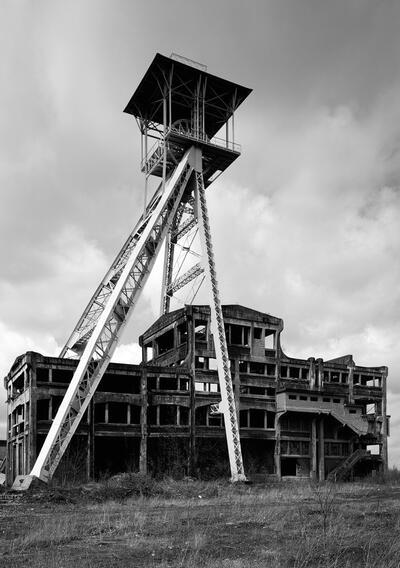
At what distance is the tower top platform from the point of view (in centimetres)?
4069

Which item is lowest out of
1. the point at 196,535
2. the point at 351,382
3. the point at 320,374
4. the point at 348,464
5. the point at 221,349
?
the point at 348,464

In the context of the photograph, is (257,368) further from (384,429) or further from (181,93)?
(181,93)

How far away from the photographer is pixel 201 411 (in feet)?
146

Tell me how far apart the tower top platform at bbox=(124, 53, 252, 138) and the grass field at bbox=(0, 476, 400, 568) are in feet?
88.3

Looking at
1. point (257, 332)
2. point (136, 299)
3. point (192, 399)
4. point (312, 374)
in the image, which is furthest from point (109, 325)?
point (312, 374)

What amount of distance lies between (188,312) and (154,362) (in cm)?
764

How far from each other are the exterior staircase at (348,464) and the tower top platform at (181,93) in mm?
27518

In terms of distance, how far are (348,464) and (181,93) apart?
100ft

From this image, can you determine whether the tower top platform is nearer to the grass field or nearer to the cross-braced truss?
the cross-braced truss

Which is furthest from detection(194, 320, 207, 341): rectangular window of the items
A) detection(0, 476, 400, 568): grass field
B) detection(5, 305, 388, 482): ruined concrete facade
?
detection(0, 476, 400, 568): grass field

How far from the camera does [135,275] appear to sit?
3759 centimetres

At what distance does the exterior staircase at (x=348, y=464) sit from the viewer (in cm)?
4456

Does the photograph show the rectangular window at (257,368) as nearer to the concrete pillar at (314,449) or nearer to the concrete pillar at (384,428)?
the concrete pillar at (314,449)

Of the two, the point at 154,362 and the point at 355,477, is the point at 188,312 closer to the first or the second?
the point at 154,362
